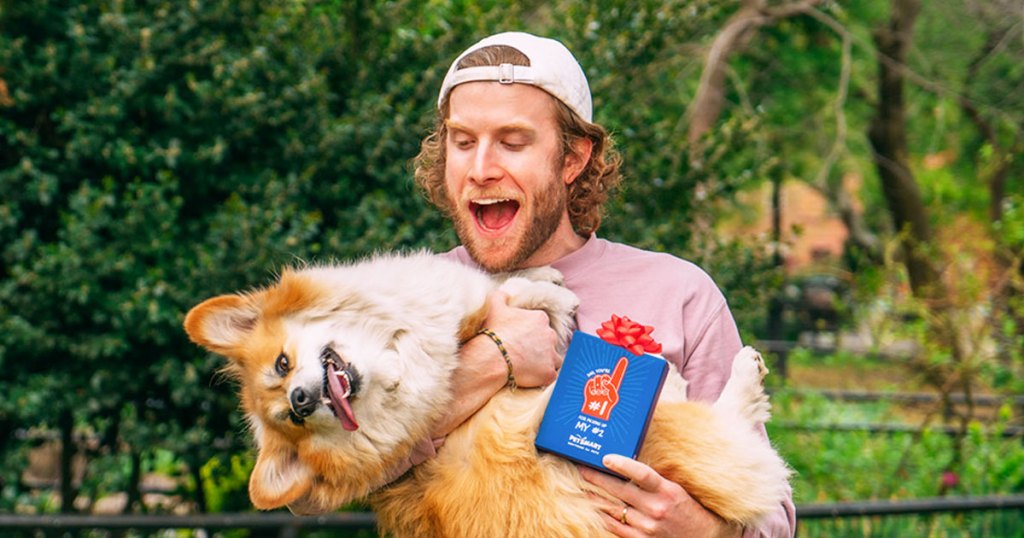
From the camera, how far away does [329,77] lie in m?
5.45

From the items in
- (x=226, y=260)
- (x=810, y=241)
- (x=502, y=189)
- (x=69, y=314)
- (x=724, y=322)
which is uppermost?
(x=810, y=241)

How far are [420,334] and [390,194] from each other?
2.46 meters

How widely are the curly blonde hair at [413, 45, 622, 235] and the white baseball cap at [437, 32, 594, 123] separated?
3cm

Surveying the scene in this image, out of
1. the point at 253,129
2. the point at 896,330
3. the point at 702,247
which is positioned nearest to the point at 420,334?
the point at 253,129

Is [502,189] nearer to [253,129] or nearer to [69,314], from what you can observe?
[253,129]

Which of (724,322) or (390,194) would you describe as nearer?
(724,322)

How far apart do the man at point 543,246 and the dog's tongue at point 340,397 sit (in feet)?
1.03

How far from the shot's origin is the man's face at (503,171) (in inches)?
119

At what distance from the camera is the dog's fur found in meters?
2.65

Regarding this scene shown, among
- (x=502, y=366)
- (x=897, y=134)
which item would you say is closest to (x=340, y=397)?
(x=502, y=366)

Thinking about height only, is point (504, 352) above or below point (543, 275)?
below

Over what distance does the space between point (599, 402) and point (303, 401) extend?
0.82 meters

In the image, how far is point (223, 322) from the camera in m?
2.96

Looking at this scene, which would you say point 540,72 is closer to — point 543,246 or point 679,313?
point 543,246
